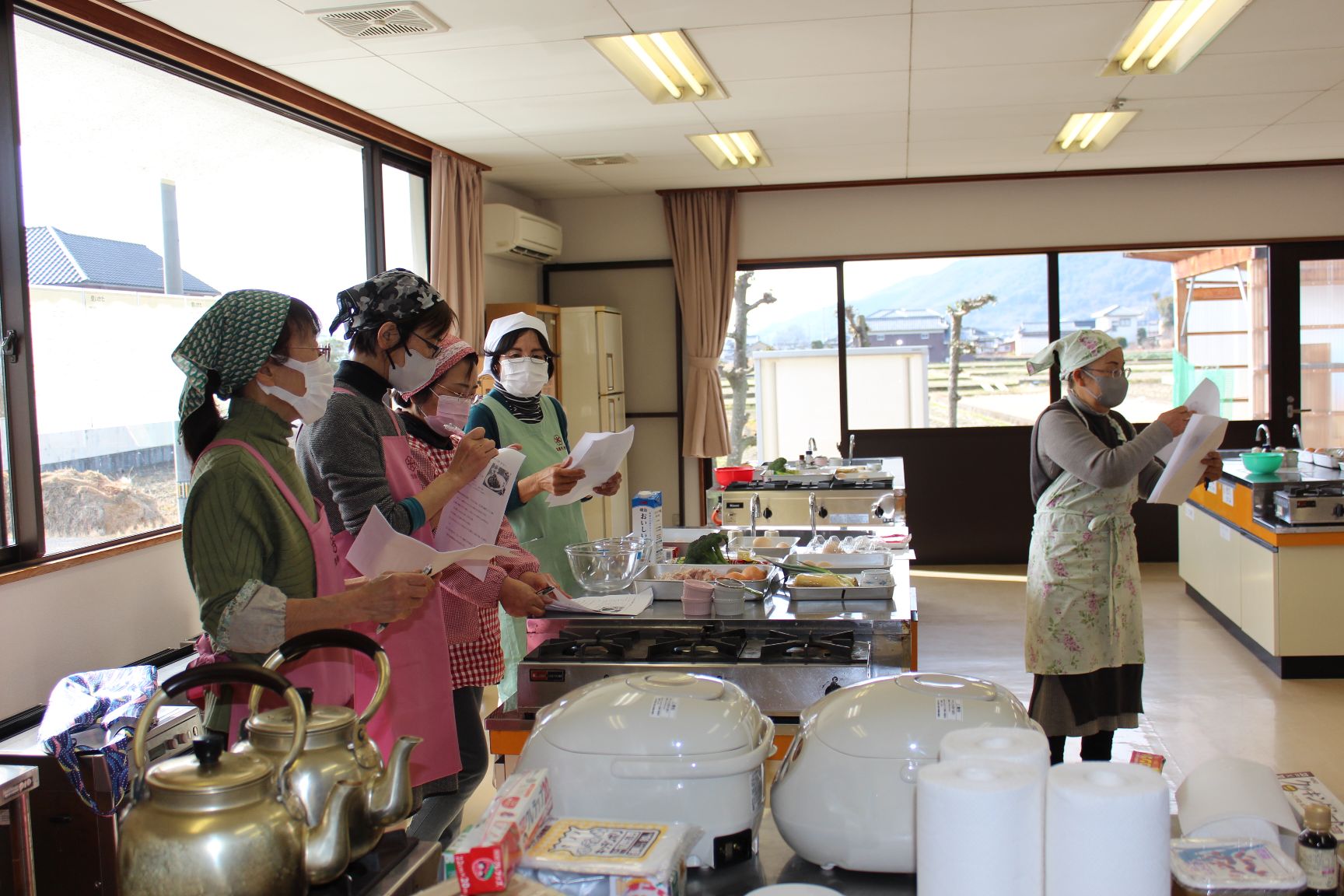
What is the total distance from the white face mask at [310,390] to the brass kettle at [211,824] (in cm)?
77

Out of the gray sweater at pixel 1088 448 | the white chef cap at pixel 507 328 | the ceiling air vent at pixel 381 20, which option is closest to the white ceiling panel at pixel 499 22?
the ceiling air vent at pixel 381 20

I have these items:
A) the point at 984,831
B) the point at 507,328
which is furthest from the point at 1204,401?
the point at 984,831

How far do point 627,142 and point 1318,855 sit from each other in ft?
17.3

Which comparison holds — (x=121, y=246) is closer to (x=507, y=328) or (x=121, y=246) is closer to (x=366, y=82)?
(x=366, y=82)

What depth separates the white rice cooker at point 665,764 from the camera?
1397 millimetres

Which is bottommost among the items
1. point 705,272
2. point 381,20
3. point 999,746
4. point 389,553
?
point 999,746

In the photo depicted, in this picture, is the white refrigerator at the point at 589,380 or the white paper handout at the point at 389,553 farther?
the white refrigerator at the point at 589,380

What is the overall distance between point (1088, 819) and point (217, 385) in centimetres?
147

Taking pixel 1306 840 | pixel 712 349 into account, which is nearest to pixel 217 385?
pixel 1306 840

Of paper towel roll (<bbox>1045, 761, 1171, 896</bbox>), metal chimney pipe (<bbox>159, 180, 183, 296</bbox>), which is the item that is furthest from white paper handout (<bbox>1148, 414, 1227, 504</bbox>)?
metal chimney pipe (<bbox>159, 180, 183, 296</bbox>)

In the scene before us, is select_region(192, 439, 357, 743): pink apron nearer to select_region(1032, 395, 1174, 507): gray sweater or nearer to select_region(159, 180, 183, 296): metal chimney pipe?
select_region(1032, 395, 1174, 507): gray sweater

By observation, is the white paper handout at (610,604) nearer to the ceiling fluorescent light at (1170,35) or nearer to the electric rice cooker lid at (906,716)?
the electric rice cooker lid at (906,716)

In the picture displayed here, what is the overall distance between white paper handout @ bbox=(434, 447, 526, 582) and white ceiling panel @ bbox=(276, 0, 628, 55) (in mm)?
1833

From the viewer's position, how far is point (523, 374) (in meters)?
3.27
